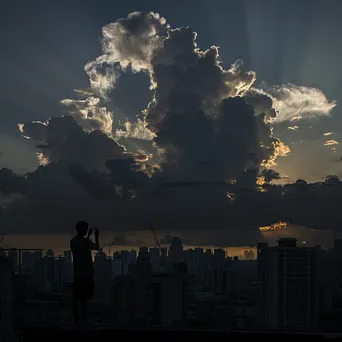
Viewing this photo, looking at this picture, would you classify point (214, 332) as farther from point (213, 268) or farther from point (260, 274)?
point (213, 268)

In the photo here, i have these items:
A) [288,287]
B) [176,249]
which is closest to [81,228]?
[288,287]

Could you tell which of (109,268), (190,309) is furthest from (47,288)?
(190,309)

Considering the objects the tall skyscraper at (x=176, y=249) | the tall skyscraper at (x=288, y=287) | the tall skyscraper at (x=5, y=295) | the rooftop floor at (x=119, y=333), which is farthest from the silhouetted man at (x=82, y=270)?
the tall skyscraper at (x=176, y=249)

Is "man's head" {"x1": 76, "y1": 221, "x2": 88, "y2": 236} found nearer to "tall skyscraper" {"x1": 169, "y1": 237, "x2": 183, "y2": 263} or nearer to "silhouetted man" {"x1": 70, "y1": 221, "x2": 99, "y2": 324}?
"silhouetted man" {"x1": 70, "y1": 221, "x2": 99, "y2": 324}

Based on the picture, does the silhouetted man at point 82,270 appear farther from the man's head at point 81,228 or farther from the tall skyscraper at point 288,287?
the tall skyscraper at point 288,287

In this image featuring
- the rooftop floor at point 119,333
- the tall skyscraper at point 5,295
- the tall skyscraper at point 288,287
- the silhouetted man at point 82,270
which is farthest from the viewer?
the tall skyscraper at point 288,287

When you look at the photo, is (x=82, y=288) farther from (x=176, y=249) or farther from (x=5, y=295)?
(x=176, y=249)

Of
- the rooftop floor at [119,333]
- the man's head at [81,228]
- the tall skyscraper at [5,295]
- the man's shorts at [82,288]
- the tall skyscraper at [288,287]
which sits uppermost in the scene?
the man's head at [81,228]

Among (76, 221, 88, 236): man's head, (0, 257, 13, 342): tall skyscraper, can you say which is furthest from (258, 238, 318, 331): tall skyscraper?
(76, 221, 88, 236): man's head
